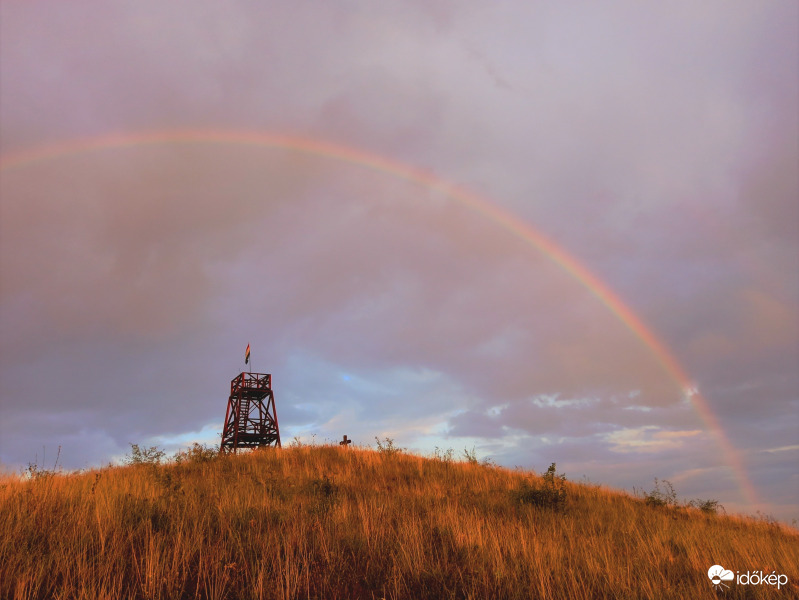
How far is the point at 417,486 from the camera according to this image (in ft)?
38.8

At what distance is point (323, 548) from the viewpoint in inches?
212

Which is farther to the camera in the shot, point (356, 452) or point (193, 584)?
point (356, 452)

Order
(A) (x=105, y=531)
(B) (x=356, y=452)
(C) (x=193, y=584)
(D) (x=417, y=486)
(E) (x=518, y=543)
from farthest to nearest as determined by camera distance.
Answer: (B) (x=356, y=452), (D) (x=417, y=486), (E) (x=518, y=543), (A) (x=105, y=531), (C) (x=193, y=584)

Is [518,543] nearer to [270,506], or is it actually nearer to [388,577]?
[388,577]

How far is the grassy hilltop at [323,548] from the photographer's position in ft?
14.9

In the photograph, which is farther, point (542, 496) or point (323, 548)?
point (542, 496)

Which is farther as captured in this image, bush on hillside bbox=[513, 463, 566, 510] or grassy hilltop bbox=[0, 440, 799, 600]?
bush on hillside bbox=[513, 463, 566, 510]

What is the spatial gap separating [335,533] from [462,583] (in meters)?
2.05

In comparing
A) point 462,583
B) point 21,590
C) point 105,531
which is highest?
point 105,531

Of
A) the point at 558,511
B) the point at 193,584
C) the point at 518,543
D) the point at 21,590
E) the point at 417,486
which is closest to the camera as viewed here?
the point at 21,590

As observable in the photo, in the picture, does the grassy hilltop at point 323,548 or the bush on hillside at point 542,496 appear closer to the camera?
the grassy hilltop at point 323,548

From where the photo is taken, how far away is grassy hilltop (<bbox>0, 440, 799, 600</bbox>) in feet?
14.9

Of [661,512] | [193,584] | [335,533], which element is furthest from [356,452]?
[193,584]

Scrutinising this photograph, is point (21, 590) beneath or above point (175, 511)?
beneath
